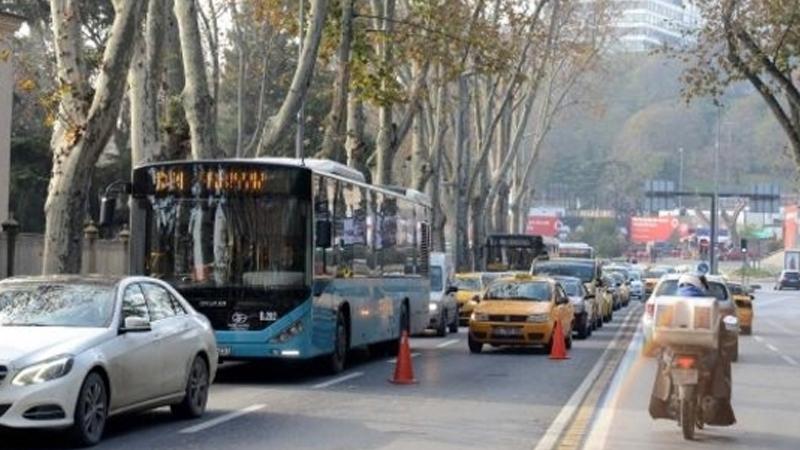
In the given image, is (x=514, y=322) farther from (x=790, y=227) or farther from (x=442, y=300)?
(x=790, y=227)

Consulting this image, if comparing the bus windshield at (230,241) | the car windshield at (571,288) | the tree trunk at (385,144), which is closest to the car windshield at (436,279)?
the car windshield at (571,288)

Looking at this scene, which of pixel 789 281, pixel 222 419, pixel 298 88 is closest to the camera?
pixel 222 419

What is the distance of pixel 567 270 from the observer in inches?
1640

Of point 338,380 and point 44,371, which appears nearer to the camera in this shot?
point 44,371

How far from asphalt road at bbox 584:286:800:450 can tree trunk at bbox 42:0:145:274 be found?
27.9ft

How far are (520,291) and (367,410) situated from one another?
12661 millimetres

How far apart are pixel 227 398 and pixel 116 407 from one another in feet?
15.6

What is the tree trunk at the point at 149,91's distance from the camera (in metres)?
25.6

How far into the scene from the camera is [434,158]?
182 feet

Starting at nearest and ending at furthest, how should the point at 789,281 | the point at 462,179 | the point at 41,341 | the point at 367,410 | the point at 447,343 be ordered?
the point at 41,341 → the point at 367,410 → the point at 447,343 → the point at 462,179 → the point at 789,281

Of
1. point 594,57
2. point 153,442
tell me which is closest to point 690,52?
point 153,442

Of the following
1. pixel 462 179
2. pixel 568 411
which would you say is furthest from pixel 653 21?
pixel 568 411

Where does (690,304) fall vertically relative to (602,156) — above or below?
below

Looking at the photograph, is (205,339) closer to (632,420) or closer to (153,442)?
(153,442)
